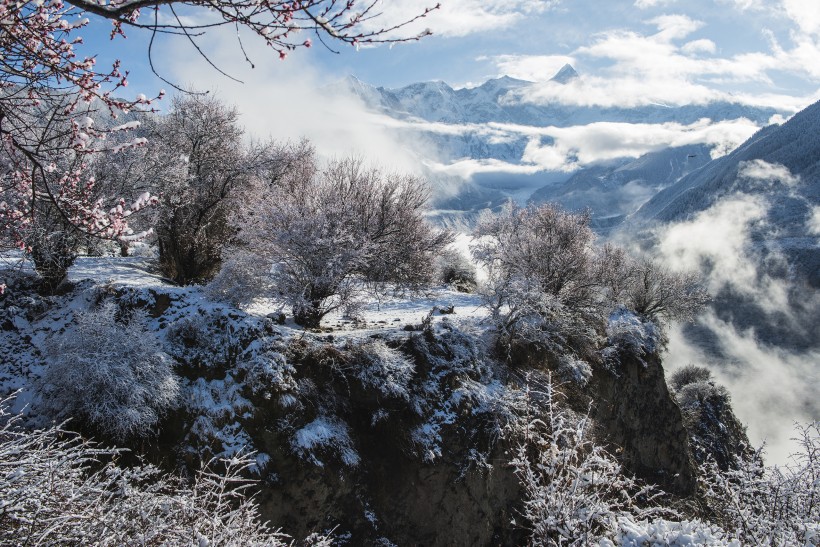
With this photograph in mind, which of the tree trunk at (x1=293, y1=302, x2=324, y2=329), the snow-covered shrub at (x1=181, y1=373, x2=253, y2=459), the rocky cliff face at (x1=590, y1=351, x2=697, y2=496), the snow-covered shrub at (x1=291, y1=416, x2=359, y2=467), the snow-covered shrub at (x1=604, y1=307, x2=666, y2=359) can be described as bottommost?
the rocky cliff face at (x1=590, y1=351, x2=697, y2=496)

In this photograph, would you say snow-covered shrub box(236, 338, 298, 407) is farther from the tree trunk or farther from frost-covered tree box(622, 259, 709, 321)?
frost-covered tree box(622, 259, 709, 321)

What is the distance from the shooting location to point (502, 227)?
107 ft

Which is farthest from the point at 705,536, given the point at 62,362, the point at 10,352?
the point at 10,352

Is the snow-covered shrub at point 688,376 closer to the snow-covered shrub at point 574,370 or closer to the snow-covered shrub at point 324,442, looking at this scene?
the snow-covered shrub at point 574,370

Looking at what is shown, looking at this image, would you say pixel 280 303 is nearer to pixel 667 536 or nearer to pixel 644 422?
pixel 667 536

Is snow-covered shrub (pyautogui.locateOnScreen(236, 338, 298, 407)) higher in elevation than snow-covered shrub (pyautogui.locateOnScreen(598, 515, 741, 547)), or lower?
higher

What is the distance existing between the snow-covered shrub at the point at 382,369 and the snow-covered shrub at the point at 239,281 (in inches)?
122

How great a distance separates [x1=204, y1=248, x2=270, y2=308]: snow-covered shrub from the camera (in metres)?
11.4

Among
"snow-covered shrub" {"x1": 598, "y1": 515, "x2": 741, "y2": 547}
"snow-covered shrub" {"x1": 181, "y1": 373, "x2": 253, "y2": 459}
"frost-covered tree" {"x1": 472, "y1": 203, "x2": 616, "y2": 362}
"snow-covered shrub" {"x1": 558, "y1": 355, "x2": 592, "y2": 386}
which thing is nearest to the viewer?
"snow-covered shrub" {"x1": 598, "y1": 515, "x2": 741, "y2": 547}

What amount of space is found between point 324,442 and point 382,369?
224 centimetres

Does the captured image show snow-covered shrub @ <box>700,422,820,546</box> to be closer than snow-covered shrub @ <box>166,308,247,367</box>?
Yes

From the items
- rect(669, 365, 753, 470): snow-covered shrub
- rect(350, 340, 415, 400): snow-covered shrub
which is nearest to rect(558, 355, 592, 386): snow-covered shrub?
rect(350, 340, 415, 400): snow-covered shrub

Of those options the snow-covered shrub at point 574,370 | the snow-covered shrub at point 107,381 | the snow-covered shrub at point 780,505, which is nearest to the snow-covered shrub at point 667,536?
the snow-covered shrub at point 780,505

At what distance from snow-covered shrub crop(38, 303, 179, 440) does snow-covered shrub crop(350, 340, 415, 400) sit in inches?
163
